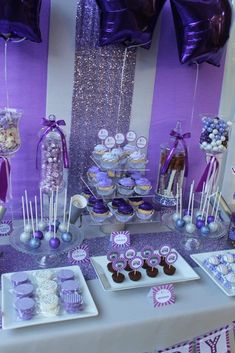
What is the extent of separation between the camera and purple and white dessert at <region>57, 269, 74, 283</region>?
114 cm

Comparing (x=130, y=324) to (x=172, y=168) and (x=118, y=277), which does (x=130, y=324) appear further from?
(x=172, y=168)

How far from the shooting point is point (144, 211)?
150cm

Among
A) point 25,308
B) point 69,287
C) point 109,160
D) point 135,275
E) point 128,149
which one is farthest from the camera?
point 128,149

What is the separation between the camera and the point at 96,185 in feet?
4.74

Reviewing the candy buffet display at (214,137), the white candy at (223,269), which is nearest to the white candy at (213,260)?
the white candy at (223,269)

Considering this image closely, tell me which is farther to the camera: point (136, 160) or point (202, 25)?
point (136, 160)

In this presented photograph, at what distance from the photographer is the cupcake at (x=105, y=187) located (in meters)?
1.42

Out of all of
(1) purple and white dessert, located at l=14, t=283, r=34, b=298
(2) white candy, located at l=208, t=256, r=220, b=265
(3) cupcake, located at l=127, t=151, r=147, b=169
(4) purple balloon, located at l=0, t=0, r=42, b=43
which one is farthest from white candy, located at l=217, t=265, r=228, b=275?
(4) purple balloon, located at l=0, t=0, r=42, b=43

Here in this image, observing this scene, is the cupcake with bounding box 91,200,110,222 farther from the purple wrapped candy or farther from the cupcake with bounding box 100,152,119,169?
the purple wrapped candy

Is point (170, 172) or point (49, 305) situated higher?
point (170, 172)

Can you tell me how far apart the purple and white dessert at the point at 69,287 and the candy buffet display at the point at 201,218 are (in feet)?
1.80

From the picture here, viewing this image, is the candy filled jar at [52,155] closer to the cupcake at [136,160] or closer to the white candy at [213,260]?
the cupcake at [136,160]

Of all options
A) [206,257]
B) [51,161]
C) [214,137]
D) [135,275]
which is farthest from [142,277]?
[214,137]

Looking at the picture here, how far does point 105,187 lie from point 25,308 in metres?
0.56
